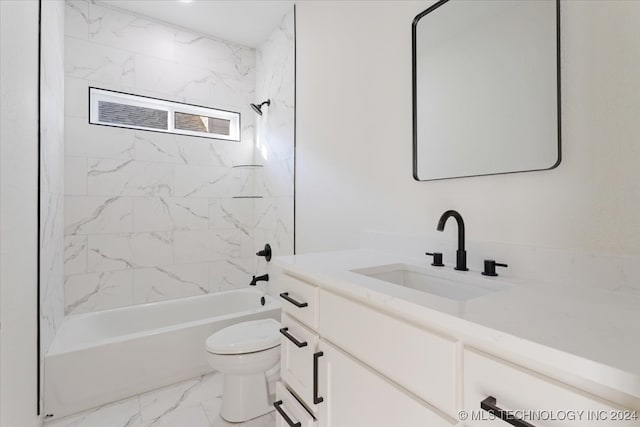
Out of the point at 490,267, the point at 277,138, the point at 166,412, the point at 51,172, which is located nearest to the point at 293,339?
the point at 490,267

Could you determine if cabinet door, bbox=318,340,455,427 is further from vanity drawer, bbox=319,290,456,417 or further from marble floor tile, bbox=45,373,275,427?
marble floor tile, bbox=45,373,275,427

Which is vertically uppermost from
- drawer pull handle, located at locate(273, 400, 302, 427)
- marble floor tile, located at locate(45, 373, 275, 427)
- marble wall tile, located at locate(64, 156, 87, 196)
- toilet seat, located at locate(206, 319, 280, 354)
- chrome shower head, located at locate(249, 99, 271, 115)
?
chrome shower head, located at locate(249, 99, 271, 115)

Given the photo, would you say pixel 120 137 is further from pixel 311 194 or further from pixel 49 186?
pixel 311 194

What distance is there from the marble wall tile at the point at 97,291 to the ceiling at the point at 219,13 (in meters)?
2.24

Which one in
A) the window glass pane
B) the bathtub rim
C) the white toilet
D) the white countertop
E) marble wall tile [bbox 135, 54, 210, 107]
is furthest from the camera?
the window glass pane

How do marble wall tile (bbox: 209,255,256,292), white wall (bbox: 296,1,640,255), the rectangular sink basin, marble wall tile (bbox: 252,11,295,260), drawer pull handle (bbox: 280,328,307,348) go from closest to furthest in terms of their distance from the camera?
white wall (bbox: 296,1,640,255)
the rectangular sink basin
drawer pull handle (bbox: 280,328,307,348)
marble wall tile (bbox: 252,11,295,260)
marble wall tile (bbox: 209,255,256,292)

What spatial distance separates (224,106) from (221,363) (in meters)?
2.40

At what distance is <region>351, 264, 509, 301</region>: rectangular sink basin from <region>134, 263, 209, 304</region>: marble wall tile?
7.27ft

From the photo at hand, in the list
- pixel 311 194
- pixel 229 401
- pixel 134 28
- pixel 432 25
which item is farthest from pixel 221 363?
pixel 134 28

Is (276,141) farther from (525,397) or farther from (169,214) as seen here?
(525,397)

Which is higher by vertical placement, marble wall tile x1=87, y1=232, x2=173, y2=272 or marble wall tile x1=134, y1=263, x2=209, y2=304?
marble wall tile x1=87, y1=232, x2=173, y2=272

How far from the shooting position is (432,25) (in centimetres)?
136

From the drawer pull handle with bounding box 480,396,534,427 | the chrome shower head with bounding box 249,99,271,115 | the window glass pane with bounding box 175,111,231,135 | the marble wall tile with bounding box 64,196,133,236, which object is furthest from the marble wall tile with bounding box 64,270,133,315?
the drawer pull handle with bounding box 480,396,534,427

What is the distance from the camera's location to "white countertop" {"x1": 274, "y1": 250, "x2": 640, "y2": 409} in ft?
1.46
